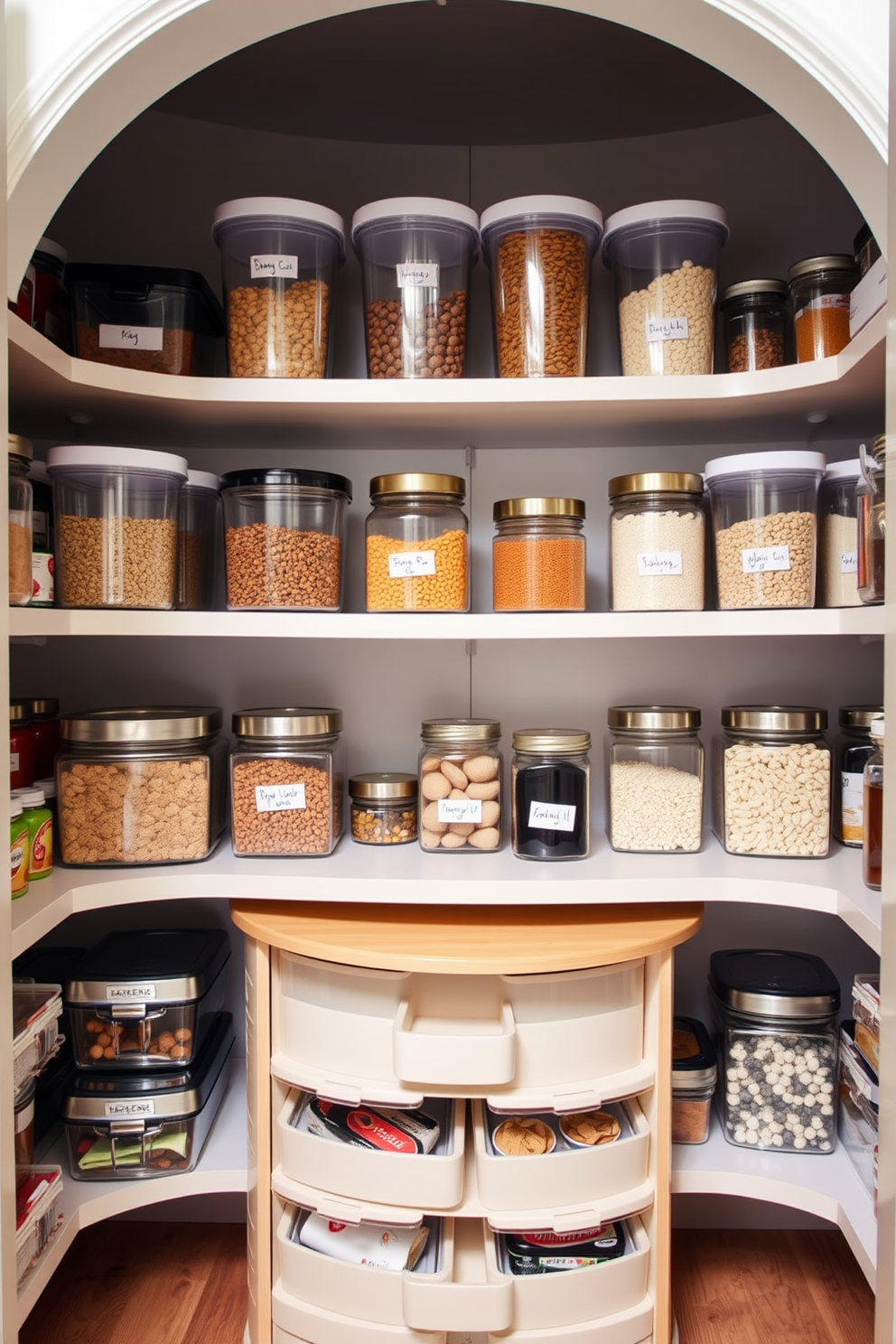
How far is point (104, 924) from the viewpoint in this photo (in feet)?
6.07

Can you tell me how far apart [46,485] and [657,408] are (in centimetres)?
99

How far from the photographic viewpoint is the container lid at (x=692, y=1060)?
5.06ft

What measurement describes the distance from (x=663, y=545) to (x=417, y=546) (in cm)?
39

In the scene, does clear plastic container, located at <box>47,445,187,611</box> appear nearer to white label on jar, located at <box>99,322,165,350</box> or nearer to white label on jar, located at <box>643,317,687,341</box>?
white label on jar, located at <box>99,322,165,350</box>

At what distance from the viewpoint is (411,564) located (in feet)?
4.74

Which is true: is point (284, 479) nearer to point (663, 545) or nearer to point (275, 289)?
point (275, 289)

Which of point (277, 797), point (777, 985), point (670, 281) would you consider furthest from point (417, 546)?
point (777, 985)

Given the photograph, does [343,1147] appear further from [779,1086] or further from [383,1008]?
[779,1086]

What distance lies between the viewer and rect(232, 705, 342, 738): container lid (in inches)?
58.7

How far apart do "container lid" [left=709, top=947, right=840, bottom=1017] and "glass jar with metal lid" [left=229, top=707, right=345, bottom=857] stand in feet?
2.40

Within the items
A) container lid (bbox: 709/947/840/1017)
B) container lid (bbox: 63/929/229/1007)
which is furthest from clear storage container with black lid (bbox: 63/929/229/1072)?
container lid (bbox: 709/947/840/1017)

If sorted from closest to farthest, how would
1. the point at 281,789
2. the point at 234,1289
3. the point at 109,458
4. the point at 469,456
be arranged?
the point at 109,458, the point at 281,789, the point at 234,1289, the point at 469,456

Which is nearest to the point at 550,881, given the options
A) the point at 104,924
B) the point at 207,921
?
the point at 207,921

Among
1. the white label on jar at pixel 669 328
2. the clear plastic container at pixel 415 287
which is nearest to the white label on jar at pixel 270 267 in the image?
the clear plastic container at pixel 415 287
